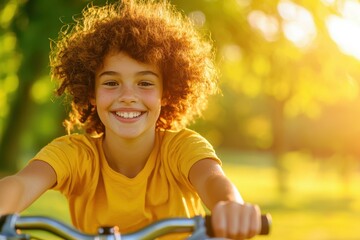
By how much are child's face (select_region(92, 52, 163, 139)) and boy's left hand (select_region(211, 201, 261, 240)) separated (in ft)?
3.52

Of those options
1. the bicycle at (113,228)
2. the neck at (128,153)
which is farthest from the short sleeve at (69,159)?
the bicycle at (113,228)

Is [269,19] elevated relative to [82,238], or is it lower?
elevated

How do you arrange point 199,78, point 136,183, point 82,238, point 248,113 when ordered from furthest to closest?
point 248,113, point 199,78, point 136,183, point 82,238

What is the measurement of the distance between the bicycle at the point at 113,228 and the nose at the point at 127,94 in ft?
3.46

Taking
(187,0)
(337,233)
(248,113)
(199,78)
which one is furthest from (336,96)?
(248,113)

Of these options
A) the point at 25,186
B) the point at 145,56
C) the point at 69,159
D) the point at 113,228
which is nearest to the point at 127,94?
the point at 145,56

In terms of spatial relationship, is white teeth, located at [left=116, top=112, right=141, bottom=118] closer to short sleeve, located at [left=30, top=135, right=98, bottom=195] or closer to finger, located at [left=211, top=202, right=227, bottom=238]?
short sleeve, located at [left=30, top=135, right=98, bottom=195]

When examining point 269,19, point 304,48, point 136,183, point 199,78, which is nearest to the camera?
point 136,183

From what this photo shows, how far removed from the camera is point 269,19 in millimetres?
12656

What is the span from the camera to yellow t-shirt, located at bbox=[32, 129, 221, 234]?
3.38 meters

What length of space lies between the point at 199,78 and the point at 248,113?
151 ft

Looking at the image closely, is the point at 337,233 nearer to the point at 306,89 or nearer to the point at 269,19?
the point at 306,89

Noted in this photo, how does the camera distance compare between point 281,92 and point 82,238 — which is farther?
point 281,92

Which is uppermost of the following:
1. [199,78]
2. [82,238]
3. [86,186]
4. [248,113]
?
[248,113]
